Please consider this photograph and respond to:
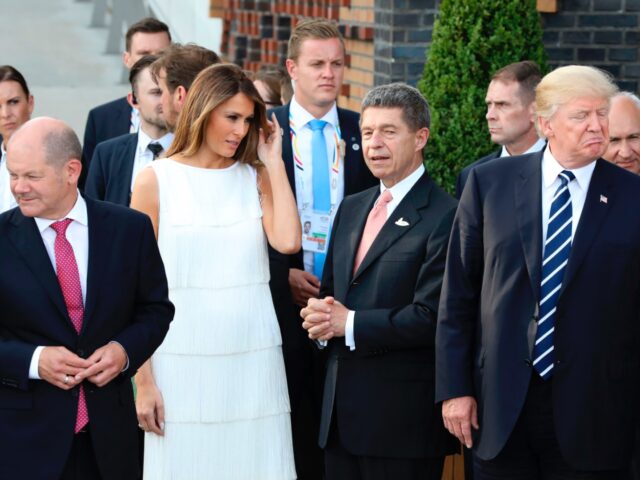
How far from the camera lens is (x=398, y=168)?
5480mm

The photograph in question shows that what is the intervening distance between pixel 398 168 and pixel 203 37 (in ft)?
32.4

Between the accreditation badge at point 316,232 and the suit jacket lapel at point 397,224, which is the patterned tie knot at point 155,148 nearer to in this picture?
the accreditation badge at point 316,232

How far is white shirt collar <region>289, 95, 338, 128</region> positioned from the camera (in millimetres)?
6543

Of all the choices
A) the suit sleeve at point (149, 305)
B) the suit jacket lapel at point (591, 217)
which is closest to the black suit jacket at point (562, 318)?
the suit jacket lapel at point (591, 217)

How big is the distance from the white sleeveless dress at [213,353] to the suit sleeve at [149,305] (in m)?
0.51

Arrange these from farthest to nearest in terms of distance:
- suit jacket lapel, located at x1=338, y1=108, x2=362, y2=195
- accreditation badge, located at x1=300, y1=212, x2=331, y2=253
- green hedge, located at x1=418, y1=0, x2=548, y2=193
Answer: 1. green hedge, located at x1=418, y1=0, x2=548, y2=193
2. suit jacket lapel, located at x1=338, y1=108, x2=362, y2=195
3. accreditation badge, located at x1=300, y1=212, x2=331, y2=253

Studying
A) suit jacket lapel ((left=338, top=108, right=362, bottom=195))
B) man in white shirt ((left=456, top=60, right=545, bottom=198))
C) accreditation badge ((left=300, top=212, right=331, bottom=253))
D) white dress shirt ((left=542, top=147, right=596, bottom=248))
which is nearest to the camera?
white dress shirt ((left=542, top=147, right=596, bottom=248))

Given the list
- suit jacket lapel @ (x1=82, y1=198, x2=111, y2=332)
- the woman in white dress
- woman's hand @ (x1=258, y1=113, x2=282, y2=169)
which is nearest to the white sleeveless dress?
the woman in white dress

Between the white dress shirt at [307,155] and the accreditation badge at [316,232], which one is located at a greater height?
the white dress shirt at [307,155]

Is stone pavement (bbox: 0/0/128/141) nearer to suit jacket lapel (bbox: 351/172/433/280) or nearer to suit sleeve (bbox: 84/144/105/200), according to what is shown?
suit sleeve (bbox: 84/144/105/200)

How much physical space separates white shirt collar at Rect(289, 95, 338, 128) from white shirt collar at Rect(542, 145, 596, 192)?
1.81 metres

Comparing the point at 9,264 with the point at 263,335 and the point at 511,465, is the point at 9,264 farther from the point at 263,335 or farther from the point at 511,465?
the point at 511,465

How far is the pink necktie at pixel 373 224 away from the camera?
5469mm

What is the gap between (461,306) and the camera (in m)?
4.93
